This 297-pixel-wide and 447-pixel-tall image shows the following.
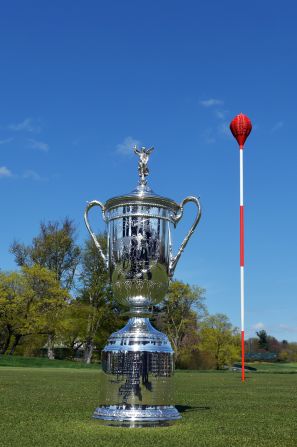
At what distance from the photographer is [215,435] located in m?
4.18

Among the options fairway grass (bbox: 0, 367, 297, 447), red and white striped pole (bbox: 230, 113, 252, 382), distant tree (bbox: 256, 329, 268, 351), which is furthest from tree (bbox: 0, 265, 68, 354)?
distant tree (bbox: 256, 329, 268, 351)

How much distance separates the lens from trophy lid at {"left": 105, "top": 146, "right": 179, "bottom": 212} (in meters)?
5.29

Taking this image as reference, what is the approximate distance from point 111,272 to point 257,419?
2.08 m

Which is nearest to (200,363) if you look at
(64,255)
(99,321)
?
(99,321)

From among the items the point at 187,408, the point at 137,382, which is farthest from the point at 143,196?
the point at 187,408

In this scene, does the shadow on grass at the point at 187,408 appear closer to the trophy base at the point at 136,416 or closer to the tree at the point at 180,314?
the trophy base at the point at 136,416

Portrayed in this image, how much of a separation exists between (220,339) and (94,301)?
45.1 feet

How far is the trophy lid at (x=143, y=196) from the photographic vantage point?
17.4 ft

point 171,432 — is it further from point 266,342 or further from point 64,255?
point 266,342

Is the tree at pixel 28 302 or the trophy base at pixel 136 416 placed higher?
the tree at pixel 28 302

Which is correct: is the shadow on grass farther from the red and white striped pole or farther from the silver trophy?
the red and white striped pole

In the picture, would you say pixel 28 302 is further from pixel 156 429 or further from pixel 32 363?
pixel 156 429

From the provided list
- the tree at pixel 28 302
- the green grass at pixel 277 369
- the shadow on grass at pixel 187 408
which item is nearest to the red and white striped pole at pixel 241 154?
the shadow on grass at pixel 187 408

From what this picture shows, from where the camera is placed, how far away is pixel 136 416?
4816 mm
